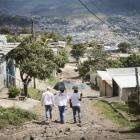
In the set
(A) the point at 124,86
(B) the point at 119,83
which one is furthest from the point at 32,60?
(B) the point at 119,83

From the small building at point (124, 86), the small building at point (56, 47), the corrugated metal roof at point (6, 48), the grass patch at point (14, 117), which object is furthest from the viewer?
the small building at point (56, 47)

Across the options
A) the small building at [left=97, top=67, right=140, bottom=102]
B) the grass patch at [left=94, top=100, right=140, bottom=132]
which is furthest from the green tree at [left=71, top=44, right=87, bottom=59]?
the grass patch at [left=94, top=100, right=140, bottom=132]

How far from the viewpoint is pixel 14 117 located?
2075cm

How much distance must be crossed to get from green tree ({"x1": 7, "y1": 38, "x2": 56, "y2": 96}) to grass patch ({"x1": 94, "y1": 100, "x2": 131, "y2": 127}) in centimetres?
673

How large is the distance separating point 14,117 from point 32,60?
14.4 meters

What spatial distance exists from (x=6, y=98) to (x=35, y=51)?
7.42 meters

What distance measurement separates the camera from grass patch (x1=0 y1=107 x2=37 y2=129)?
20281 millimetres

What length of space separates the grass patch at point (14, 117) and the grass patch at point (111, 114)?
3.26 meters

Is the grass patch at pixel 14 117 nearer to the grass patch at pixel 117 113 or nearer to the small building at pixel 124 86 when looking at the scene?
the grass patch at pixel 117 113

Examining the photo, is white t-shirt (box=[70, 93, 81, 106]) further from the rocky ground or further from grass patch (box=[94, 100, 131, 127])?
grass patch (box=[94, 100, 131, 127])

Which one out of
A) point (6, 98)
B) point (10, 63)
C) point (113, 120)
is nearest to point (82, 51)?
point (10, 63)

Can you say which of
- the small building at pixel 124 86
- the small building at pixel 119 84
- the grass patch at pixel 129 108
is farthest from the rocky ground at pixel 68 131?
the small building at pixel 119 84

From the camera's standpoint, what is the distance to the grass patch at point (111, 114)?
70.4 feet

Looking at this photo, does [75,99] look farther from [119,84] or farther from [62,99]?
[119,84]
